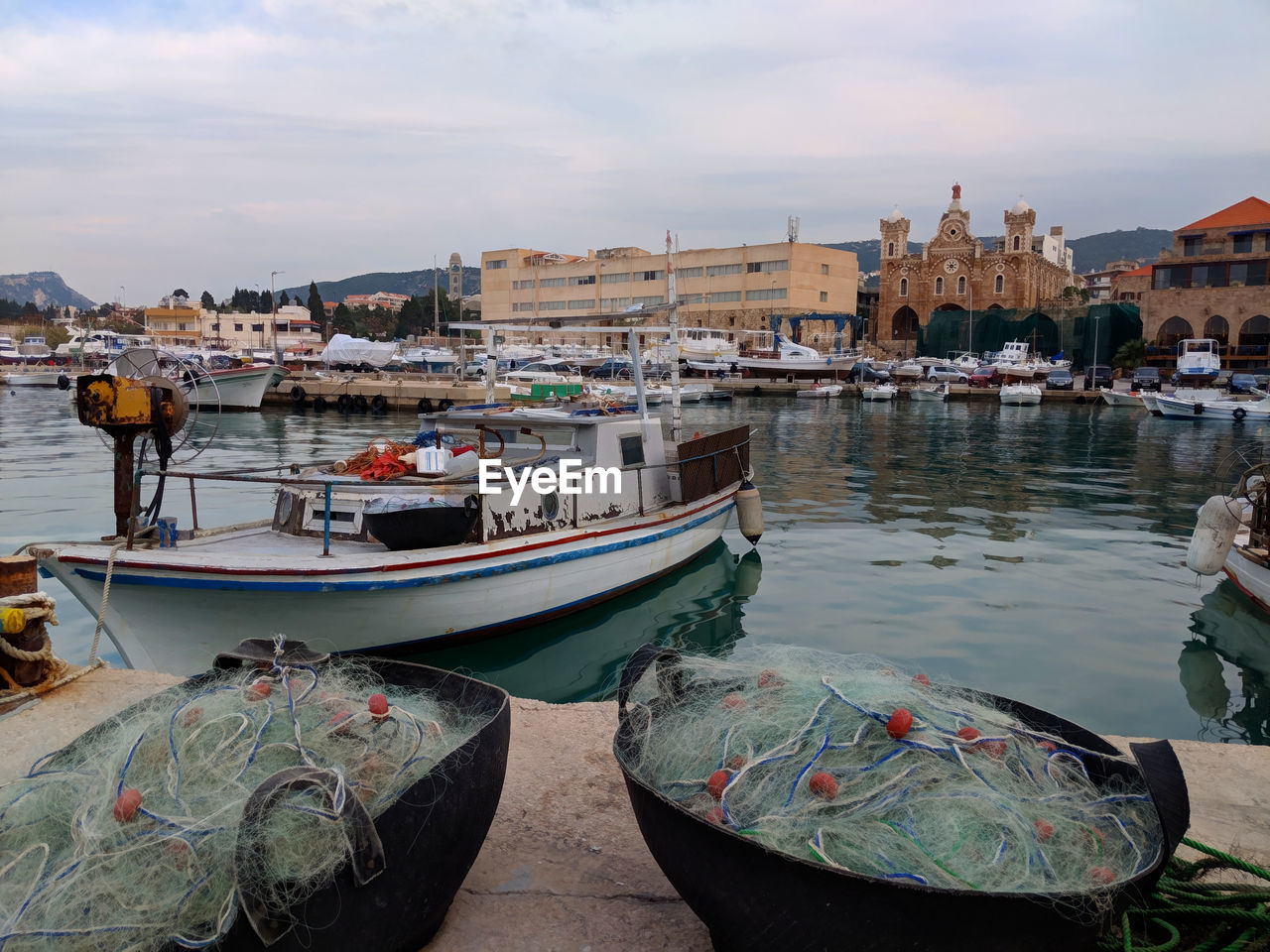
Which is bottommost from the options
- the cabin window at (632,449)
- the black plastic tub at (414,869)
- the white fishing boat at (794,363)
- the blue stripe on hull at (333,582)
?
the blue stripe on hull at (333,582)

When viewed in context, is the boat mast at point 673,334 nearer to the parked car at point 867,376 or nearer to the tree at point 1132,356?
the parked car at point 867,376

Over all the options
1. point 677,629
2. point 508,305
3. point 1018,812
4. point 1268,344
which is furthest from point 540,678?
point 508,305

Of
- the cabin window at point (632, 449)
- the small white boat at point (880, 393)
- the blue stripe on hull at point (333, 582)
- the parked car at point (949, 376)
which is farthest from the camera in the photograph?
the parked car at point (949, 376)

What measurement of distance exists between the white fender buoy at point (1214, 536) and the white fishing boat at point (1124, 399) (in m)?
40.2

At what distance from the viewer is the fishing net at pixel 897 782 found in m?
2.48

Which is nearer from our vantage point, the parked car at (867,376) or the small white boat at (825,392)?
the small white boat at (825,392)

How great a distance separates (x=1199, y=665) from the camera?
360 inches

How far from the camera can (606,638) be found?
9812 millimetres

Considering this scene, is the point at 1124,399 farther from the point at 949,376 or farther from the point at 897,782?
the point at 897,782

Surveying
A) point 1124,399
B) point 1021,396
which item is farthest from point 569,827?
point 1124,399

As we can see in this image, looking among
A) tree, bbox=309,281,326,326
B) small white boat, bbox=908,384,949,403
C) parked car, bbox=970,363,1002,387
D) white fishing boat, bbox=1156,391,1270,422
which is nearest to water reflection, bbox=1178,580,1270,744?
white fishing boat, bbox=1156,391,1270,422

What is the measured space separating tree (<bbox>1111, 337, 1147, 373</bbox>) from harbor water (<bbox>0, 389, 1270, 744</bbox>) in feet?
131

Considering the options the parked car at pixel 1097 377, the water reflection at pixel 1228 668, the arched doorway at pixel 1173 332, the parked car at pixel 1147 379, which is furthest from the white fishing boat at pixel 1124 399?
the water reflection at pixel 1228 668

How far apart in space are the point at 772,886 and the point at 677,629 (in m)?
7.91
